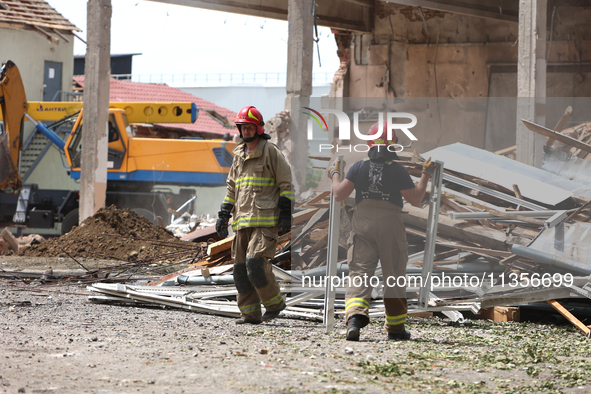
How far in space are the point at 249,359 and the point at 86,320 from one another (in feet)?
6.99

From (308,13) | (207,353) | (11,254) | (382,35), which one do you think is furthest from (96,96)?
(207,353)

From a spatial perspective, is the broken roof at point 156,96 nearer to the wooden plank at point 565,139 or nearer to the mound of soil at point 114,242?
the mound of soil at point 114,242

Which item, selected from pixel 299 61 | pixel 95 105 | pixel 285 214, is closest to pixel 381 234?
pixel 285 214

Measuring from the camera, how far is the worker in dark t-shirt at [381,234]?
15.8 ft

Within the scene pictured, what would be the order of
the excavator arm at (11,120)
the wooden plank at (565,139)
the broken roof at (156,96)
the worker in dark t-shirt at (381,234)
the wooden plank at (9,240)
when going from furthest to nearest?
the broken roof at (156,96)
the excavator arm at (11,120)
the wooden plank at (9,240)
the wooden plank at (565,139)
the worker in dark t-shirt at (381,234)

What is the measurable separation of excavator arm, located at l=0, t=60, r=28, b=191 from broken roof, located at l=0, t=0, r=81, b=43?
9009 mm

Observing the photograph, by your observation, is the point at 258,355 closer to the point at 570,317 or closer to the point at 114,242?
the point at 570,317

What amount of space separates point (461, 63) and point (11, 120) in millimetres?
9710

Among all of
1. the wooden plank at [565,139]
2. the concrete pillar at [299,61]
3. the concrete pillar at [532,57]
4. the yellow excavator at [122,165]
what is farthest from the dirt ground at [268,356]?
the yellow excavator at [122,165]

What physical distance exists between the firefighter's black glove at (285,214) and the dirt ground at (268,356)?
819 millimetres

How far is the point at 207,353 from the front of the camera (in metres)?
4.12

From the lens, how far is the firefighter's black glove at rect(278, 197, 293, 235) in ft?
17.5

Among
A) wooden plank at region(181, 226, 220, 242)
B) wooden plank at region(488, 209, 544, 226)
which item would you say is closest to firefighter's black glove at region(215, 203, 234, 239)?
wooden plank at region(488, 209, 544, 226)

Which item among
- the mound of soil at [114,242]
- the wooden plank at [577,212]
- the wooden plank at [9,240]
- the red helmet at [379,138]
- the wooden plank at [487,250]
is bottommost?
the wooden plank at [9,240]
